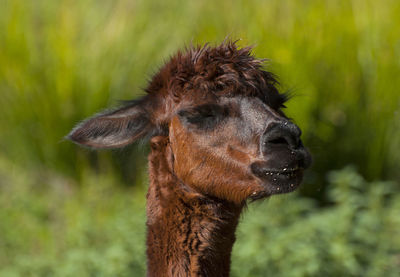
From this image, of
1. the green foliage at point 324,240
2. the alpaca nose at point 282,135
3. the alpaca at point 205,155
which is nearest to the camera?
the alpaca nose at point 282,135

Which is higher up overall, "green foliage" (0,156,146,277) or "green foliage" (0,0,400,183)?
"green foliage" (0,0,400,183)

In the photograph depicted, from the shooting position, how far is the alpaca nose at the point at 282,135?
114 inches

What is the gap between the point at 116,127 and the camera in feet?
10.8

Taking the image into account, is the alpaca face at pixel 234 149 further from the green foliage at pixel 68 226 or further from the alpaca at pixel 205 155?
the green foliage at pixel 68 226

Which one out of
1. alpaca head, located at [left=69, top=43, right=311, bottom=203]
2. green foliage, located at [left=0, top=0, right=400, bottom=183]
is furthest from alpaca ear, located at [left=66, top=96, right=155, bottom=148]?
green foliage, located at [left=0, top=0, right=400, bottom=183]

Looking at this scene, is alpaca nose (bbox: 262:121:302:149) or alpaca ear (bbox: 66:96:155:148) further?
alpaca ear (bbox: 66:96:155:148)

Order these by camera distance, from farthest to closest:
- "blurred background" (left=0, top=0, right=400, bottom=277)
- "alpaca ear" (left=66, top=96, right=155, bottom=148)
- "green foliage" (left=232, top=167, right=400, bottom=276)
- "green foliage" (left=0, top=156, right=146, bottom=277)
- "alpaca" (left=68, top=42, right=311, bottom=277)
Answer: "blurred background" (left=0, top=0, right=400, bottom=277)
"green foliage" (left=0, top=156, right=146, bottom=277)
"green foliage" (left=232, top=167, right=400, bottom=276)
"alpaca ear" (left=66, top=96, right=155, bottom=148)
"alpaca" (left=68, top=42, right=311, bottom=277)

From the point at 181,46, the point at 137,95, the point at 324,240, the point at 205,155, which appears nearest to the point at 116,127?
the point at 205,155

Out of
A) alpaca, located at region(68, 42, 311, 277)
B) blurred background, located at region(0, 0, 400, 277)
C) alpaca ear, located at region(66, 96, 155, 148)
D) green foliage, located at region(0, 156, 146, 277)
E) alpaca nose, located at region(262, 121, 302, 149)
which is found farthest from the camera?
blurred background, located at region(0, 0, 400, 277)

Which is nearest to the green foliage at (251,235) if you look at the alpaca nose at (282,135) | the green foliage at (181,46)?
the green foliage at (181,46)

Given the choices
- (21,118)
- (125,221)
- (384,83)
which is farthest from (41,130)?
(384,83)

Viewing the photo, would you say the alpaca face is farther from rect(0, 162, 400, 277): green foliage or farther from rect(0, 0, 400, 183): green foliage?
rect(0, 0, 400, 183): green foliage

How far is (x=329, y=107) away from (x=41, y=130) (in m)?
3.39

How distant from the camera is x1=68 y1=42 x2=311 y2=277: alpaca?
308 cm
